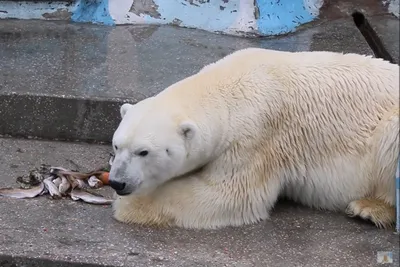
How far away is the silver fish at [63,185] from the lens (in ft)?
10.1

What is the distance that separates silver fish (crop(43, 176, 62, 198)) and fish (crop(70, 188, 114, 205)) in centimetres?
6

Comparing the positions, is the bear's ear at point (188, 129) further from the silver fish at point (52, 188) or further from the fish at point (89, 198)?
the silver fish at point (52, 188)

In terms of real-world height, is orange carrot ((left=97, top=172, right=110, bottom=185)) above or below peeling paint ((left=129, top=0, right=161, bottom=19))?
below

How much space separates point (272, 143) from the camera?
112 inches

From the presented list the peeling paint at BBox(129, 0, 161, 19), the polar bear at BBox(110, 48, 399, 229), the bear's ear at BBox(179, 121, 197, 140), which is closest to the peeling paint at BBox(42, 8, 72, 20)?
the peeling paint at BBox(129, 0, 161, 19)

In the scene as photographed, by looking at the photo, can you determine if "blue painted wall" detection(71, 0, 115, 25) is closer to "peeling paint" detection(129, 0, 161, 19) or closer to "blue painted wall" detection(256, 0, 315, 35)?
"peeling paint" detection(129, 0, 161, 19)

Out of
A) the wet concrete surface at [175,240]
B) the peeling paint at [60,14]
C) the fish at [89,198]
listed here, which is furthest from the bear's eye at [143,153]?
the peeling paint at [60,14]

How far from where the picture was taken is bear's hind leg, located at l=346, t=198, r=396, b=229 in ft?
9.27

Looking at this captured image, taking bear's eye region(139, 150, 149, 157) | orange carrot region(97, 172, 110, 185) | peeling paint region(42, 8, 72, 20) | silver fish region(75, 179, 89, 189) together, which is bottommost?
silver fish region(75, 179, 89, 189)

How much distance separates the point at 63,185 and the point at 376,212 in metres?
1.24

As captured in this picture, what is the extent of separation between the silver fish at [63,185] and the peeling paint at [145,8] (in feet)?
5.23

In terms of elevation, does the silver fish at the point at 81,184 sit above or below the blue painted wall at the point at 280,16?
below

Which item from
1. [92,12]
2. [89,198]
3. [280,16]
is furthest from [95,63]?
[280,16]

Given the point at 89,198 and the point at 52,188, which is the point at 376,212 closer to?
the point at 89,198
